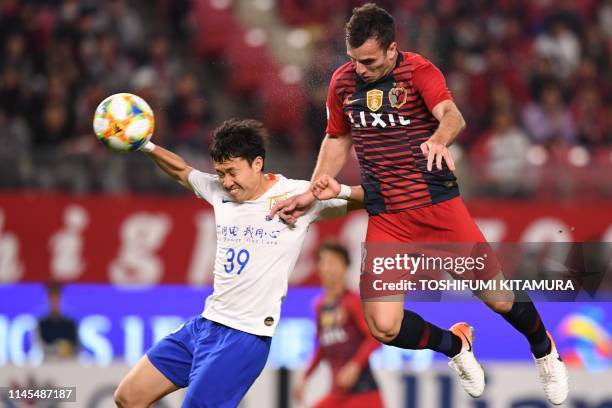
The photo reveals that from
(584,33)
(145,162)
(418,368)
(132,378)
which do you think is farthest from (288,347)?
(584,33)

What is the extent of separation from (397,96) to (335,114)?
50 centimetres

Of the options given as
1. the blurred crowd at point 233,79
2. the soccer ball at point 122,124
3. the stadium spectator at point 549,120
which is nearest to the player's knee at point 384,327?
the soccer ball at point 122,124

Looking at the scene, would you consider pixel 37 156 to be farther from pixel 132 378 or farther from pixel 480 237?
pixel 480 237

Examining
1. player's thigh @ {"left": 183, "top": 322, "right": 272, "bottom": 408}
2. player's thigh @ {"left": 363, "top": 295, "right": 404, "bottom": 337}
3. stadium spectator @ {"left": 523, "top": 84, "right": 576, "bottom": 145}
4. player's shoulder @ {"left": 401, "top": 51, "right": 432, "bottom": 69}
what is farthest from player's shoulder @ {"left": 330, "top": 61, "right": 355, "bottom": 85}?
stadium spectator @ {"left": 523, "top": 84, "right": 576, "bottom": 145}

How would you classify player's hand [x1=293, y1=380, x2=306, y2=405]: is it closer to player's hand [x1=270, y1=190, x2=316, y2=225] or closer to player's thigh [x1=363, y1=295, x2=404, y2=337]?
player's thigh [x1=363, y1=295, x2=404, y2=337]

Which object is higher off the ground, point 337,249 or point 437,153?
point 437,153

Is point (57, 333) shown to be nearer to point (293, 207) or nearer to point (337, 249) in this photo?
point (337, 249)

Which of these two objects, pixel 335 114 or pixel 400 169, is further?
pixel 335 114

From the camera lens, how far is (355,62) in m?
6.38

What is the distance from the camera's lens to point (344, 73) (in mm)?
6699

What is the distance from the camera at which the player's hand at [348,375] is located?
8.37 metres

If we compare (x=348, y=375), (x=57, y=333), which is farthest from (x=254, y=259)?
(x=57, y=333)

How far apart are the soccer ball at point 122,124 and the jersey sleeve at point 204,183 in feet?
1.17

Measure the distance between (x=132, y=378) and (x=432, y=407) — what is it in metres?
2.70
